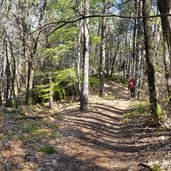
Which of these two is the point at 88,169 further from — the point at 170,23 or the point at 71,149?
the point at 170,23

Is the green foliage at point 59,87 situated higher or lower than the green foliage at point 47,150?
higher

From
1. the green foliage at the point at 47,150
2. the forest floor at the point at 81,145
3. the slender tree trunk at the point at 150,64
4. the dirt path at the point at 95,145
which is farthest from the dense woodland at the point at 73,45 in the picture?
the green foliage at the point at 47,150

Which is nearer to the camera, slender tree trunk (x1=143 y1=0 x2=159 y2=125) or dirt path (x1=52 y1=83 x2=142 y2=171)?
dirt path (x1=52 y1=83 x2=142 y2=171)

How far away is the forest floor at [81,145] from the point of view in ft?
27.6

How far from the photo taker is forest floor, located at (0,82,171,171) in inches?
331

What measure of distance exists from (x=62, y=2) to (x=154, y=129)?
13.2m

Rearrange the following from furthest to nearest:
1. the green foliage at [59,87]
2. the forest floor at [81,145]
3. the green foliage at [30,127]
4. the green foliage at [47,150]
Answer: the green foliage at [59,87], the green foliage at [30,127], the green foliage at [47,150], the forest floor at [81,145]

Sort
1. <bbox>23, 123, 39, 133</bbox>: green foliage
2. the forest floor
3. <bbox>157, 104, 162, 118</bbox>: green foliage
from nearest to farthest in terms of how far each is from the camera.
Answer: the forest floor → <bbox>23, 123, 39, 133</bbox>: green foliage → <bbox>157, 104, 162, 118</bbox>: green foliage

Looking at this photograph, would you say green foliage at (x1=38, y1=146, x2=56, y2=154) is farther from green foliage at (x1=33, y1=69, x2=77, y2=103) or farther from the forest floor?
green foliage at (x1=33, y1=69, x2=77, y2=103)

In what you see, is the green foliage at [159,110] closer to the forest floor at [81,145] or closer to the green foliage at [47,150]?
the forest floor at [81,145]

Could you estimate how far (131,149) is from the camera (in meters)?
10.3

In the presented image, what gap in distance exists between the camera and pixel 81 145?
10.7m

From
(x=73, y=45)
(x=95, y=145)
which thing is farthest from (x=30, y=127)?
(x=73, y=45)

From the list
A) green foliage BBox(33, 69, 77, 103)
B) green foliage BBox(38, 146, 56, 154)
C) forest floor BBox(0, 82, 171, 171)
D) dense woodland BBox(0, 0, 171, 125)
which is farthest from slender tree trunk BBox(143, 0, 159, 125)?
green foliage BBox(33, 69, 77, 103)
